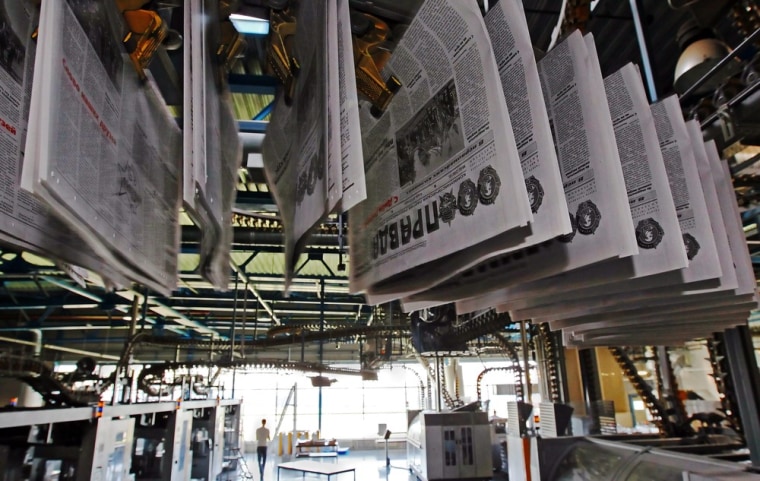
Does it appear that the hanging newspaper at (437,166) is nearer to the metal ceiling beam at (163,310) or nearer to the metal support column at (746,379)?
the metal support column at (746,379)

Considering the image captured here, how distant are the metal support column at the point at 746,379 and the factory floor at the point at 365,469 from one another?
8.88 metres

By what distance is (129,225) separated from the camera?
3.41 ft

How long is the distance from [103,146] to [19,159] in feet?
0.64

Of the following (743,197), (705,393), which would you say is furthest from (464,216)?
(705,393)

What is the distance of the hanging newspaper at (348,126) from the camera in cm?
81

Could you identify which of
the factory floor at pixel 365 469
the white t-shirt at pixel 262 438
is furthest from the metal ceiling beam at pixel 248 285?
the factory floor at pixel 365 469

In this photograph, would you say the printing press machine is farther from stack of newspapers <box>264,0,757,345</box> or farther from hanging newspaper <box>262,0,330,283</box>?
stack of newspapers <box>264,0,757,345</box>

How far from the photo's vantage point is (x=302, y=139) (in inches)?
46.4

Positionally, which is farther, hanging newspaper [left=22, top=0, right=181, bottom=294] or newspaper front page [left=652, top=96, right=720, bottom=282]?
newspaper front page [left=652, top=96, right=720, bottom=282]

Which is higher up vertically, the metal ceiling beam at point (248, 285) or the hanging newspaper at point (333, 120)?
the metal ceiling beam at point (248, 285)

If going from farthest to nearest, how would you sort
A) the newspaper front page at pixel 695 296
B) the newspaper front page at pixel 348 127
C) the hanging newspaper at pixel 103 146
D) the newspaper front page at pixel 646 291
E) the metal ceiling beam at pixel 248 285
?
the metal ceiling beam at pixel 248 285 → the newspaper front page at pixel 695 296 → the newspaper front page at pixel 646 291 → the newspaper front page at pixel 348 127 → the hanging newspaper at pixel 103 146

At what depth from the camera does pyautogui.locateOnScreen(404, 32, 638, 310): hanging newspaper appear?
958mm

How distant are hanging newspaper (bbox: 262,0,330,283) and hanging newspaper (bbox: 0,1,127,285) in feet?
1.53

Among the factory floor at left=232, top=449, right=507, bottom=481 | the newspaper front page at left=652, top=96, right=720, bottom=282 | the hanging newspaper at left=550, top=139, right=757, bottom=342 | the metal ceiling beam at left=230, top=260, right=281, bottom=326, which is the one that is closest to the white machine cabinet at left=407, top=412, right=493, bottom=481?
the factory floor at left=232, top=449, right=507, bottom=481
